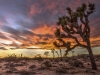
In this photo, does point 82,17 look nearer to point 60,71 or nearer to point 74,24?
point 74,24

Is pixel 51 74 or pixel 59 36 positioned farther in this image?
pixel 59 36

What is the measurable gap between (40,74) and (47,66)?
18.2ft

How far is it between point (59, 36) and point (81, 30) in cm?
233

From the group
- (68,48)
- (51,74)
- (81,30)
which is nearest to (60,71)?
(51,74)

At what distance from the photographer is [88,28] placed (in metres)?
17.1

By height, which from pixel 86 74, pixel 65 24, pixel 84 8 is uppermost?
pixel 84 8

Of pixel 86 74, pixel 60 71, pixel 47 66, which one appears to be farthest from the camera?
pixel 47 66

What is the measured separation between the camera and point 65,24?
16656 millimetres

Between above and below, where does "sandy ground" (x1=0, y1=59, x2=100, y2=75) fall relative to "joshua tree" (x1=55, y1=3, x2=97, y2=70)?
below

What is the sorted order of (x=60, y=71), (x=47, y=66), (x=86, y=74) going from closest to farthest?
1. (x=86, y=74)
2. (x=60, y=71)
3. (x=47, y=66)

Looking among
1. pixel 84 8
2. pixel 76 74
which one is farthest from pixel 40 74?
pixel 84 8

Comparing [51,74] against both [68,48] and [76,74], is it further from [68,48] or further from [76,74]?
[68,48]

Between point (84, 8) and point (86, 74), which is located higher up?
point (84, 8)

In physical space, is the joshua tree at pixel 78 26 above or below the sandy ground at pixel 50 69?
above
